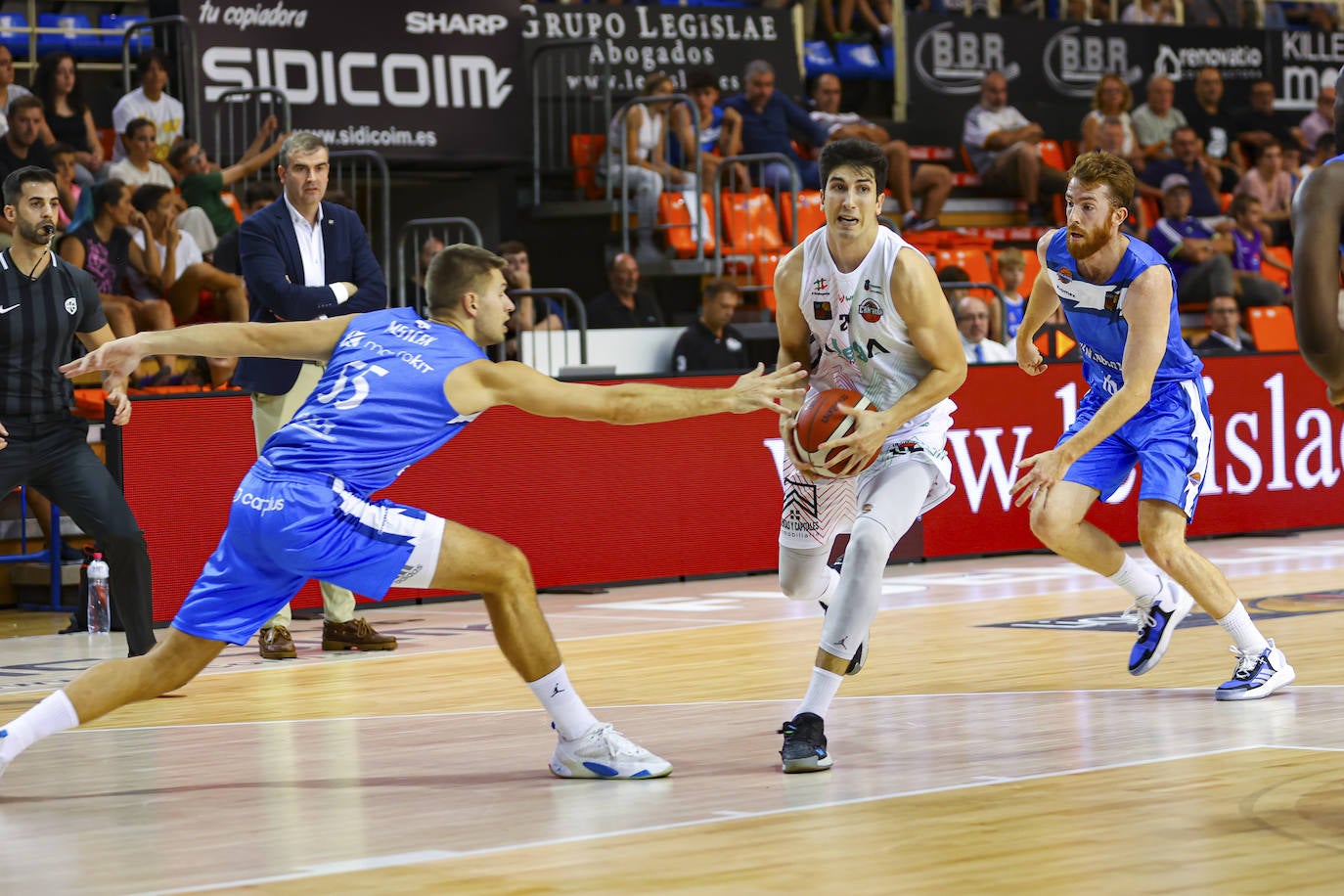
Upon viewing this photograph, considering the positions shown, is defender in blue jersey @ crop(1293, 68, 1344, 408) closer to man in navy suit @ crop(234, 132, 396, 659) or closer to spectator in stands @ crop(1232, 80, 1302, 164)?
man in navy suit @ crop(234, 132, 396, 659)

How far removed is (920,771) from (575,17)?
12661 mm

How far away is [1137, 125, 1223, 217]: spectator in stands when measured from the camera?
2014cm

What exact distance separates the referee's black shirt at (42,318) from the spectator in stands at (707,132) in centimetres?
863

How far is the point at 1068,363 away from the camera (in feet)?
46.1

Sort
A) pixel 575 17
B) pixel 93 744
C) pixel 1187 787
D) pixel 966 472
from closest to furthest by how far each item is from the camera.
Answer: pixel 1187 787, pixel 93 744, pixel 966 472, pixel 575 17

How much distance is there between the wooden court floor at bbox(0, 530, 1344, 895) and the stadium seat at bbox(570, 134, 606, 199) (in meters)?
7.69

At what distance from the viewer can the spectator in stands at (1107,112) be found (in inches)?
787

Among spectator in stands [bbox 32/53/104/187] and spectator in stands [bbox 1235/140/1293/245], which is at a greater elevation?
spectator in stands [bbox 32/53/104/187]

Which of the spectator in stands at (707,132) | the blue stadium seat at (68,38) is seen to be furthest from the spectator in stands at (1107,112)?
the blue stadium seat at (68,38)

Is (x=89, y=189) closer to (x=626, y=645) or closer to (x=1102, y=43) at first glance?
(x=626, y=645)

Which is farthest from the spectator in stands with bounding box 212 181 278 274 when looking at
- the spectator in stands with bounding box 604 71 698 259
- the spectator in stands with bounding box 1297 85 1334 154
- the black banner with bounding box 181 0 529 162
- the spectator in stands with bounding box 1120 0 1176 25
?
the spectator in stands with bounding box 1297 85 1334 154

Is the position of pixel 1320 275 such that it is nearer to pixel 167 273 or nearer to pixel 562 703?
pixel 562 703

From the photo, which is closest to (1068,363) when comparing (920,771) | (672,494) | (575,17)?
(672,494)

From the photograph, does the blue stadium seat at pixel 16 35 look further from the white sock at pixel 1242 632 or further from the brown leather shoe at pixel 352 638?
the white sock at pixel 1242 632
